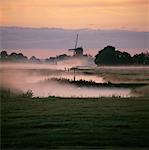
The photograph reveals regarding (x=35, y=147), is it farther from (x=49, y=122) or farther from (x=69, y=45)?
(x=69, y=45)

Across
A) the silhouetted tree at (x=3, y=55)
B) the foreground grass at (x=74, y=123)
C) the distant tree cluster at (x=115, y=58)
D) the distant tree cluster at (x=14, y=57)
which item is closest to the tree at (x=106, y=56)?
the distant tree cluster at (x=115, y=58)

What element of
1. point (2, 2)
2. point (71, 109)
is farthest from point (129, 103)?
point (2, 2)

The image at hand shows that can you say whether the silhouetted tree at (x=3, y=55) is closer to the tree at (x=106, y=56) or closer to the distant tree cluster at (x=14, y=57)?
the distant tree cluster at (x=14, y=57)

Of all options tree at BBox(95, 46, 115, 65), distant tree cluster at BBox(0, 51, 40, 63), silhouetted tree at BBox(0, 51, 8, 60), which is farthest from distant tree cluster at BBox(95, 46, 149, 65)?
silhouetted tree at BBox(0, 51, 8, 60)

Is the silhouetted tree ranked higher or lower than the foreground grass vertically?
higher

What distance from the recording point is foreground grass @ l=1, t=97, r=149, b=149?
5.11m

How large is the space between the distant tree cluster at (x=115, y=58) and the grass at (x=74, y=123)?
1.31ft

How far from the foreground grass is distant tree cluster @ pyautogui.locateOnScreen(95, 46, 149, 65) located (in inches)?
15.8

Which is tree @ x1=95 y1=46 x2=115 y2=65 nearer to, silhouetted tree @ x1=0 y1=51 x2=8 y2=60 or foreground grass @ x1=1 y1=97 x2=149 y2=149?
foreground grass @ x1=1 y1=97 x2=149 y2=149

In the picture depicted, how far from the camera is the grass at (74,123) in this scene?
16.8 ft

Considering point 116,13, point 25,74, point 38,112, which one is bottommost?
point 38,112

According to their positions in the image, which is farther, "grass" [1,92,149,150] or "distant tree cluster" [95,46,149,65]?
"distant tree cluster" [95,46,149,65]

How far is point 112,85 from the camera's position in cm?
534

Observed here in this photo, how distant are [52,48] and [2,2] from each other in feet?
2.38
